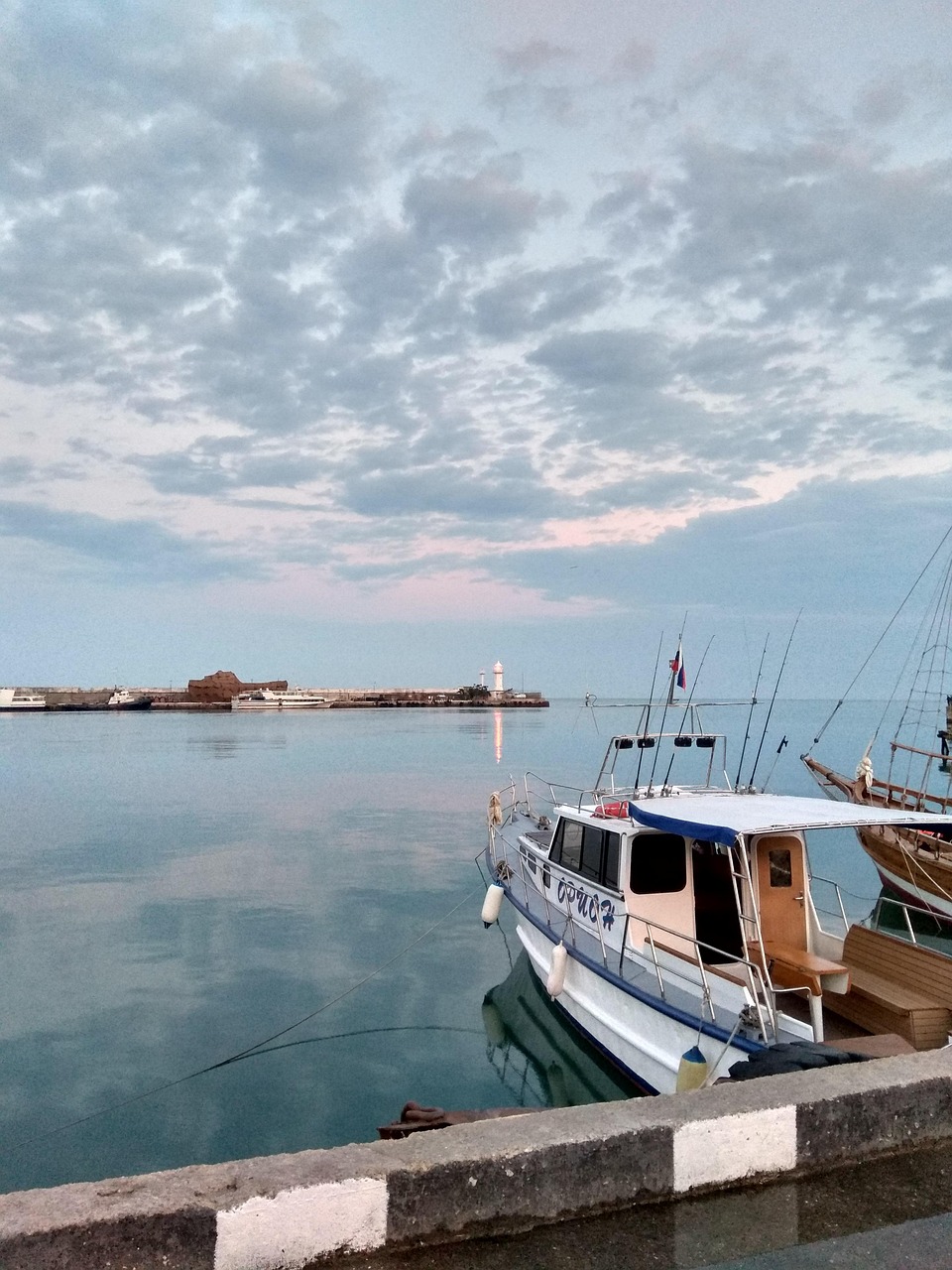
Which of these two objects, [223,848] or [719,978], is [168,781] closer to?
[223,848]

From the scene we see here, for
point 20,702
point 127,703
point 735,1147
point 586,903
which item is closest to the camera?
point 735,1147

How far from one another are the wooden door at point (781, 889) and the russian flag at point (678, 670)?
4.12 metres

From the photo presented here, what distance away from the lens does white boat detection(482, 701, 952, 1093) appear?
7938mm

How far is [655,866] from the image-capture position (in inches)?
399

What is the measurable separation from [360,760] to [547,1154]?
181 feet

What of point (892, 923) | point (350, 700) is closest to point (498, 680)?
point (350, 700)

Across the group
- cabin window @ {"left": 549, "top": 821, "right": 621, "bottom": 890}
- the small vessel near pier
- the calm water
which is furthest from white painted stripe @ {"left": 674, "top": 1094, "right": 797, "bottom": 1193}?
the calm water

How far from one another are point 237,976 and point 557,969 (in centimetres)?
632

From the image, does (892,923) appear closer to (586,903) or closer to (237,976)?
(586,903)

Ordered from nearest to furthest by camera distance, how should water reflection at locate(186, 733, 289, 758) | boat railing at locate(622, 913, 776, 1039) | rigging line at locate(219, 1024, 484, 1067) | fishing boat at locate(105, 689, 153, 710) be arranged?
1. boat railing at locate(622, 913, 776, 1039)
2. rigging line at locate(219, 1024, 484, 1067)
3. water reflection at locate(186, 733, 289, 758)
4. fishing boat at locate(105, 689, 153, 710)

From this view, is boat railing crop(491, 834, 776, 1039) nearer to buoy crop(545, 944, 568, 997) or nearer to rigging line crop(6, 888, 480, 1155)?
buoy crop(545, 944, 568, 997)

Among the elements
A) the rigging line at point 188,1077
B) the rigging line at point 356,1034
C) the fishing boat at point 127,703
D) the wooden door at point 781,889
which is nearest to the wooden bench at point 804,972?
the wooden door at point 781,889

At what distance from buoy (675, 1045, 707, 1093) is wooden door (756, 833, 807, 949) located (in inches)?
78.2

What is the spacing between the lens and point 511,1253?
3.42 metres
